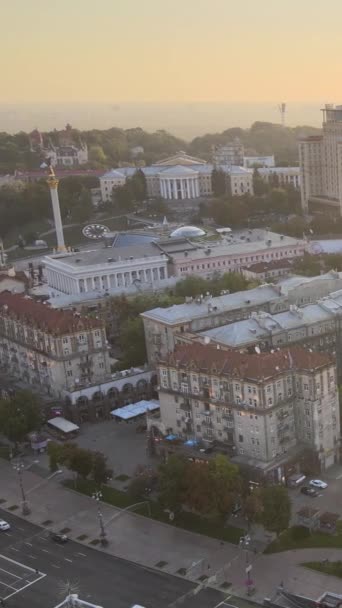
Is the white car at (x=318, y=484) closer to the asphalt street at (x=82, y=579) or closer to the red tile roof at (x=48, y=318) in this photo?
the asphalt street at (x=82, y=579)

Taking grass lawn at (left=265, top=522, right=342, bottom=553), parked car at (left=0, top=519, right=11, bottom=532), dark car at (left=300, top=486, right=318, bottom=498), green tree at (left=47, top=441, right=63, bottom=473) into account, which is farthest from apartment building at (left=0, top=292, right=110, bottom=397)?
grass lawn at (left=265, top=522, right=342, bottom=553)

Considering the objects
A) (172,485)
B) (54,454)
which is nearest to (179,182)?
(54,454)

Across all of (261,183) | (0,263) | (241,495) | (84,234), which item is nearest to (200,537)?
(241,495)

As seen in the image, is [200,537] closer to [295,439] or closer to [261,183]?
[295,439]

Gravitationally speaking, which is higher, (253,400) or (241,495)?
(253,400)

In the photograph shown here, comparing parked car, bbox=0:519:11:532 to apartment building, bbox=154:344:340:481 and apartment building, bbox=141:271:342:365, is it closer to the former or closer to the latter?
apartment building, bbox=154:344:340:481

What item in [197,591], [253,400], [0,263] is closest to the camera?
[197,591]
